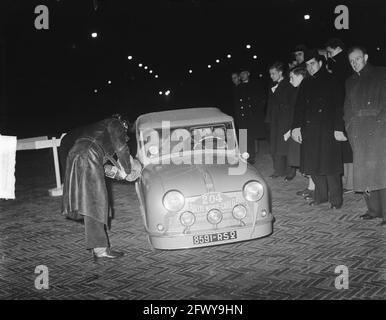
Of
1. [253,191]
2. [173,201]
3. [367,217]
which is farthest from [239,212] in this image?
[367,217]

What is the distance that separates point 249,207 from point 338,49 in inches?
145

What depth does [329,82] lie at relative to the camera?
6.62 m

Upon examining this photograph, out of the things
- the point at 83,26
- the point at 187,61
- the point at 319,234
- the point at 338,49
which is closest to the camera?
the point at 319,234

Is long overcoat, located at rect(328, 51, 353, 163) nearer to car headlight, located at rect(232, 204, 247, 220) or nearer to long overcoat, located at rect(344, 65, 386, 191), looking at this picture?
long overcoat, located at rect(344, 65, 386, 191)

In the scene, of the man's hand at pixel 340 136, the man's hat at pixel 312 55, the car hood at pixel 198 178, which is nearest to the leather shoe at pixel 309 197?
the man's hand at pixel 340 136

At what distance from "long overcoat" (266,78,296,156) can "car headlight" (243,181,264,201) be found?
Result: 12.3 ft

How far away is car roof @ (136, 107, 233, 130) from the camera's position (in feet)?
Answer: 19.9

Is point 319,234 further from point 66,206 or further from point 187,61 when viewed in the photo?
point 187,61

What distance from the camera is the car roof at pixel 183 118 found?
239 inches

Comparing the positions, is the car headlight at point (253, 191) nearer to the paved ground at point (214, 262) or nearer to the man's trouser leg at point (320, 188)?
the paved ground at point (214, 262)

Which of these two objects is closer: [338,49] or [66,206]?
[66,206]

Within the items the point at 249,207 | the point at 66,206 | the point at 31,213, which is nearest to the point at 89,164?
the point at 66,206

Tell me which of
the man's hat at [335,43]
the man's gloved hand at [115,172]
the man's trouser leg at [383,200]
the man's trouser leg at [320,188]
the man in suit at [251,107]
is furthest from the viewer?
the man in suit at [251,107]

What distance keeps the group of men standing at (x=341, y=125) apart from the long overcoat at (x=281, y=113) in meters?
0.64
